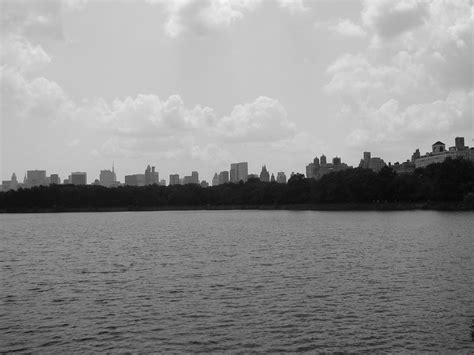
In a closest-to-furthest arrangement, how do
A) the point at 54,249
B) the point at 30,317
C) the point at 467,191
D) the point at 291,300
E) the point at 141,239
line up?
the point at 30,317 → the point at 291,300 → the point at 54,249 → the point at 141,239 → the point at 467,191

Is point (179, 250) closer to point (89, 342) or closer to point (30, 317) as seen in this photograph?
point (30, 317)

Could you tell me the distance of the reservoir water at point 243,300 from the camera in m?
24.6

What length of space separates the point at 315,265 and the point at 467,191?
130 metres

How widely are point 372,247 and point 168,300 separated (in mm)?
→ 32905

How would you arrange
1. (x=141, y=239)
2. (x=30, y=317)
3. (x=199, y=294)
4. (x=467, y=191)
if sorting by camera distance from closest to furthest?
(x=30, y=317), (x=199, y=294), (x=141, y=239), (x=467, y=191)

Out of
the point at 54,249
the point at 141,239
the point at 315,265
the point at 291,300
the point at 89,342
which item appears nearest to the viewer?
the point at 89,342

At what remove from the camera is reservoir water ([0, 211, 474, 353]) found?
2462 centimetres

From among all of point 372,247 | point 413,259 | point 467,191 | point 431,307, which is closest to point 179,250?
point 372,247

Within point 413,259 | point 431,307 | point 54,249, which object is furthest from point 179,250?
point 431,307

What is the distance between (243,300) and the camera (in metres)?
32.8

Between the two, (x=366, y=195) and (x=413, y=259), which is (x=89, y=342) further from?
(x=366, y=195)

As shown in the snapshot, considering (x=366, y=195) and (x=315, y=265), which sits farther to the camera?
(x=366, y=195)

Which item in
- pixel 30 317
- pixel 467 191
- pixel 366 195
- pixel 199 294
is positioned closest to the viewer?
pixel 30 317

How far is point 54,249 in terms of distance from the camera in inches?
2625
